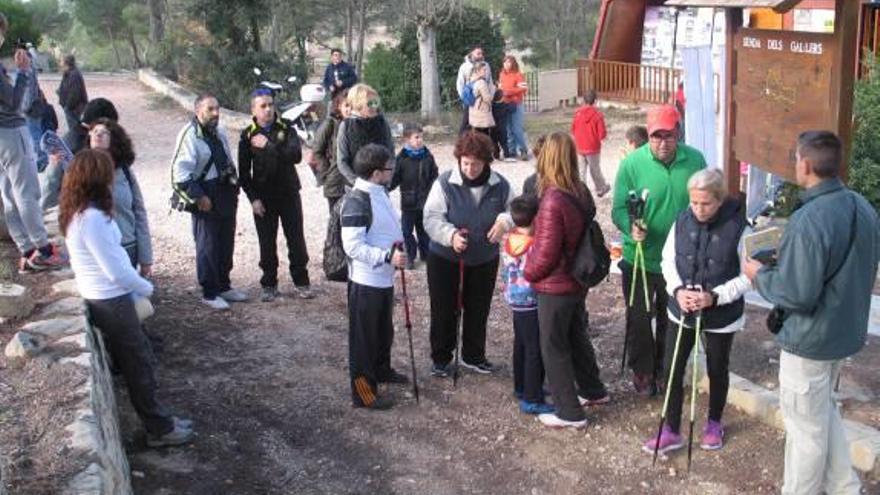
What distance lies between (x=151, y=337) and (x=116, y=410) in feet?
4.65

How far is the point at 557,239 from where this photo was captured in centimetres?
505

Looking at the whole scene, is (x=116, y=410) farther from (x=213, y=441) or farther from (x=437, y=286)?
(x=437, y=286)

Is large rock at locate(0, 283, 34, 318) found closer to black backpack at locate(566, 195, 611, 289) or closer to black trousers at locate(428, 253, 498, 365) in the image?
black trousers at locate(428, 253, 498, 365)

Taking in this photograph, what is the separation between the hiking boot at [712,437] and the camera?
5121mm

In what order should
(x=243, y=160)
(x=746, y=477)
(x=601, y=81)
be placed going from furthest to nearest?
(x=601, y=81) < (x=243, y=160) < (x=746, y=477)

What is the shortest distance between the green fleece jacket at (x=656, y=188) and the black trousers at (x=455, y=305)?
0.97 m

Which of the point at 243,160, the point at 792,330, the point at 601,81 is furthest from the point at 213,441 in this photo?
the point at 601,81

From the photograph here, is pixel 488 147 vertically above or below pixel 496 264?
above

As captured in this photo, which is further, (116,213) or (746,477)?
(116,213)

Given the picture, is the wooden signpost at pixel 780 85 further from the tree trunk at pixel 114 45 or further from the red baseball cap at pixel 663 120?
the tree trunk at pixel 114 45

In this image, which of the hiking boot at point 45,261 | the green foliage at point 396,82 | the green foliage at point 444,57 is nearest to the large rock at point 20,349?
the hiking boot at point 45,261

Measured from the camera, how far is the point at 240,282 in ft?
27.2

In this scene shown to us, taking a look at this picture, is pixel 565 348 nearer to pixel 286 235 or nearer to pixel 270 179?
pixel 270 179

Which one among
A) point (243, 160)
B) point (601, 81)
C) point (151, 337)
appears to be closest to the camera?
point (151, 337)
